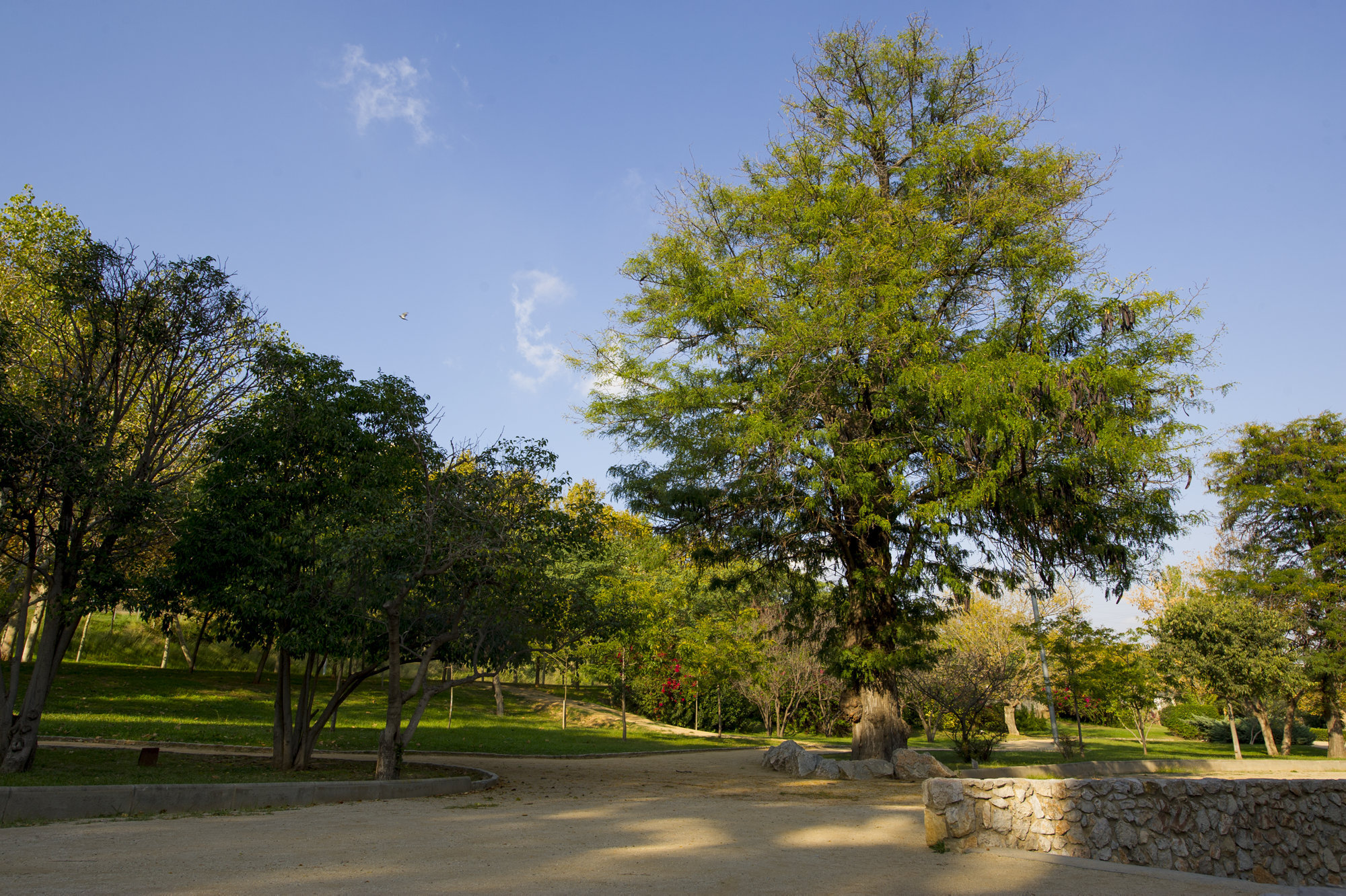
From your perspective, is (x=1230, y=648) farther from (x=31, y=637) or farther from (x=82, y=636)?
(x=82, y=636)

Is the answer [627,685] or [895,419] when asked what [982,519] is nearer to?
[895,419]

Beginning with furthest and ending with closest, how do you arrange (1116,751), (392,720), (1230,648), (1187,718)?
Answer: (1187,718), (1116,751), (1230,648), (392,720)

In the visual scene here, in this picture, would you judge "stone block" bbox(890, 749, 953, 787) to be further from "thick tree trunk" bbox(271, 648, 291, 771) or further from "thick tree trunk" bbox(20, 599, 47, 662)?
"thick tree trunk" bbox(20, 599, 47, 662)

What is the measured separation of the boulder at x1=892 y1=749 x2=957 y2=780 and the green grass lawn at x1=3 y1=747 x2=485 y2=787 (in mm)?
8271

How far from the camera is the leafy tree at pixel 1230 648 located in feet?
81.6

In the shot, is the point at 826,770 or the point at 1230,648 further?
the point at 1230,648

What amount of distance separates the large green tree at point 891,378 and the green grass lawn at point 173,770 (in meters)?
7.32

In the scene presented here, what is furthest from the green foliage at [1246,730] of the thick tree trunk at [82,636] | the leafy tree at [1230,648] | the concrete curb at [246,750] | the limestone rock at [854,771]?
the thick tree trunk at [82,636]

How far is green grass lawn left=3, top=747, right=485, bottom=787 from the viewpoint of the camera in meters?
10.1

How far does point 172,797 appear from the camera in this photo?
28.6 feet

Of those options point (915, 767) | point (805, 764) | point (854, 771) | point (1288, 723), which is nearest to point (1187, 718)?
point (1288, 723)

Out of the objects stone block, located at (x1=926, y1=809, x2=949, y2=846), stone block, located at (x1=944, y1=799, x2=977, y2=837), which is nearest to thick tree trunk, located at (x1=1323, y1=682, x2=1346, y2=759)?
stone block, located at (x1=944, y1=799, x2=977, y2=837)

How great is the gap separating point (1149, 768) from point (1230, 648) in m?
10.1

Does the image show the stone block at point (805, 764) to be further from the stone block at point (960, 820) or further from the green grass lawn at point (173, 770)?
the stone block at point (960, 820)
